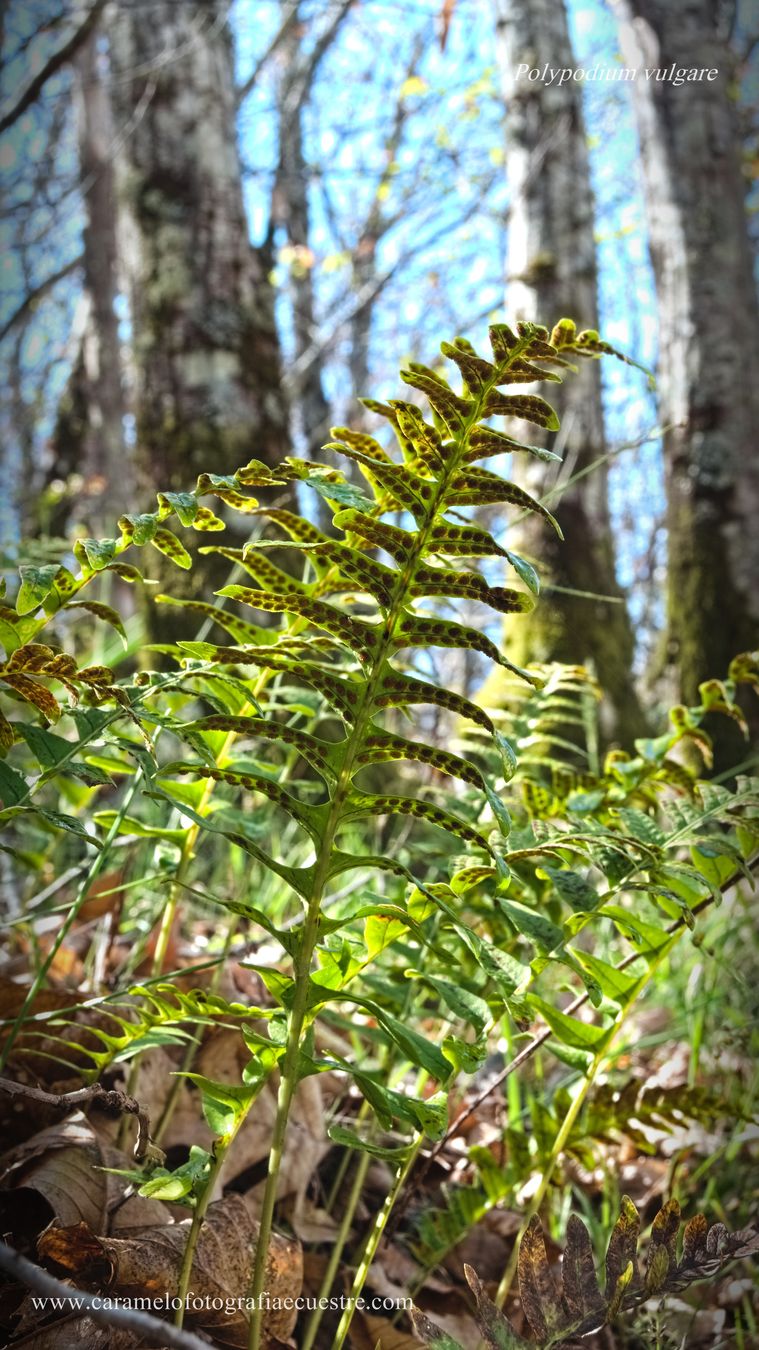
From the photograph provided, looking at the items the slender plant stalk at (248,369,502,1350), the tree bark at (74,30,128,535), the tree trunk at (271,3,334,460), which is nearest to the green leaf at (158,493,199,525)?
the slender plant stalk at (248,369,502,1350)

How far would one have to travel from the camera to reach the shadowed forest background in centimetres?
84

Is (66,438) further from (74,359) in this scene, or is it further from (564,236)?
(564,236)

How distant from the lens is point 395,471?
2.62 ft

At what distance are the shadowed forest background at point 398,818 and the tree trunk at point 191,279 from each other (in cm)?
1

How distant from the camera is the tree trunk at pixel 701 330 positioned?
3.27 m

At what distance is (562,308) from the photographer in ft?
11.3

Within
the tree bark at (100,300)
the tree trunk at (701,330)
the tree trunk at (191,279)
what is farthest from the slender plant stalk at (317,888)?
the tree bark at (100,300)

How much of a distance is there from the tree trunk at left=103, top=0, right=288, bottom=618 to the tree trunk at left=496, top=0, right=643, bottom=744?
1.01 m

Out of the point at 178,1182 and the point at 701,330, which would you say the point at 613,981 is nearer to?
the point at 178,1182

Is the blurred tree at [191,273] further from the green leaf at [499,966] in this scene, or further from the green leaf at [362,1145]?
the green leaf at [362,1145]

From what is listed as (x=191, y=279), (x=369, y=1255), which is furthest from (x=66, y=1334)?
(x=191, y=279)

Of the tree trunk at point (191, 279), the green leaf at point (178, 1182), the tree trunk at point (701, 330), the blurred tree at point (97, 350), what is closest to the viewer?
the green leaf at point (178, 1182)

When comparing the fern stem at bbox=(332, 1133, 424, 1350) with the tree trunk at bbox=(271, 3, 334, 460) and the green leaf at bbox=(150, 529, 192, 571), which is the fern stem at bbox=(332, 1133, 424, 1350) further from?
the tree trunk at bbox=(271, 3, 334, 460)

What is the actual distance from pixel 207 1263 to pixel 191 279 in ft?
8.93
